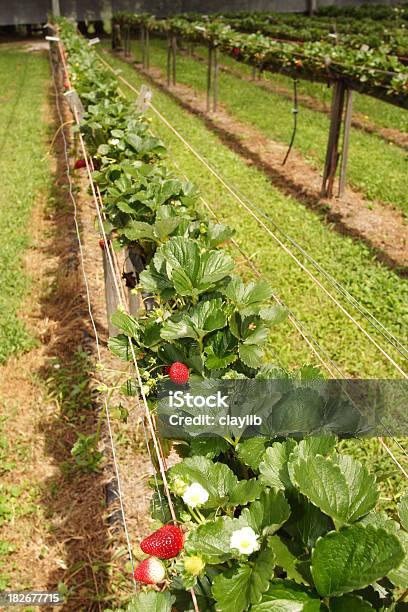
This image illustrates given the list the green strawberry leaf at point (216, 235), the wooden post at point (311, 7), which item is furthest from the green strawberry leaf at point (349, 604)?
the wooden post at point (311, 7)

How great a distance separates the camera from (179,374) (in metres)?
1.78

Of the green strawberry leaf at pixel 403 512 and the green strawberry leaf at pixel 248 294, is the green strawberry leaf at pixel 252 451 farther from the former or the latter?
the green strawberry leaf at pixel 248 294

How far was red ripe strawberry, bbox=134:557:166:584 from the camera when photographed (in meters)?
1.36

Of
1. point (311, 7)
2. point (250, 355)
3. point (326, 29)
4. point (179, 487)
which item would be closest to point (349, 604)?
point (179, 487)

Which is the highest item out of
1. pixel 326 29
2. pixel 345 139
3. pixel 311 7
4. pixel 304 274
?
pixel 311 7

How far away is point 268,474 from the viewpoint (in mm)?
1360

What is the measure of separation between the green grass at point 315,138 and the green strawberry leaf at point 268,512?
6685mm

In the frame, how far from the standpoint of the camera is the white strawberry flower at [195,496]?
4.31 ft

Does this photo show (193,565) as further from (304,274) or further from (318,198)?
(318,198)

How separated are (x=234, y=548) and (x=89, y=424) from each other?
279 centimetres

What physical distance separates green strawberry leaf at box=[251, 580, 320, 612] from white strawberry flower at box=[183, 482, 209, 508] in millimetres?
232

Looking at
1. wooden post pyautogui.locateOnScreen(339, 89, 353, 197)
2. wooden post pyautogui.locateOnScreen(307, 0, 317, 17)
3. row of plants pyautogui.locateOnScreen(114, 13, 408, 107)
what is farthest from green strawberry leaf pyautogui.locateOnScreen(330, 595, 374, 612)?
wooden post pyautogui.locateOnScreen(307, 0, 317, 17)

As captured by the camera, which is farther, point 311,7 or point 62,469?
point 311,7

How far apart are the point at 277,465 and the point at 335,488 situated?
202mm
